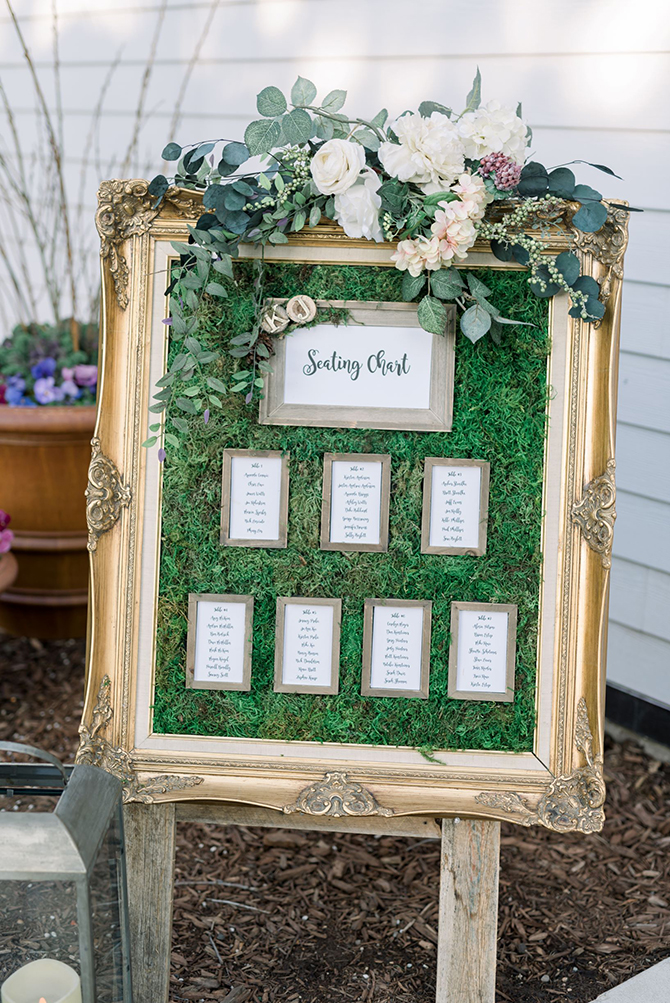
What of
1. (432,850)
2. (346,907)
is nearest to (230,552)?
(346,907)

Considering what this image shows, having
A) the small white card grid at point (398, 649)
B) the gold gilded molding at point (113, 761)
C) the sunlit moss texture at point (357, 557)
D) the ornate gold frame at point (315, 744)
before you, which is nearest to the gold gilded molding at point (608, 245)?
the ornate gold frame at point (315, 744)

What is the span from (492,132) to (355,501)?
0.55 m

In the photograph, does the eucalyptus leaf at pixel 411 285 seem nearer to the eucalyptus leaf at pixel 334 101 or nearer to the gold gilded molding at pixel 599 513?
the eucalyptus leaf at pixel 334 101

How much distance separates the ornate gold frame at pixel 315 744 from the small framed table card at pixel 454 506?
0.34 feet

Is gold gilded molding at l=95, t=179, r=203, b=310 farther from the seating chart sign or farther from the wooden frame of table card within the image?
the seating chart sign

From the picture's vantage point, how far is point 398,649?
139 cm

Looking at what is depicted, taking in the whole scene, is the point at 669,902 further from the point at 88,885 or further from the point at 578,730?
the point at 88,885

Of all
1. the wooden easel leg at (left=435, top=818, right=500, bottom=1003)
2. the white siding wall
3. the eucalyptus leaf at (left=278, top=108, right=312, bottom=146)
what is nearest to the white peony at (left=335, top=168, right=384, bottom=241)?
the eucalyptus leaf at (left=278, top=108, right=312, bottom=146)

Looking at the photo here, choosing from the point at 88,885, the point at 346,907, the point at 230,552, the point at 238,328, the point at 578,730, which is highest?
the point at 238,328

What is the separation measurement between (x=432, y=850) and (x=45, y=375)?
1.85 metres

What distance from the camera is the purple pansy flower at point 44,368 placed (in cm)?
288

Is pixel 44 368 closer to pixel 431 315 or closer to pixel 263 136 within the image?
pixel 263 136

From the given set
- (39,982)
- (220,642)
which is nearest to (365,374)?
(220,642)

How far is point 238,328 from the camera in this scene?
53.8 inches
